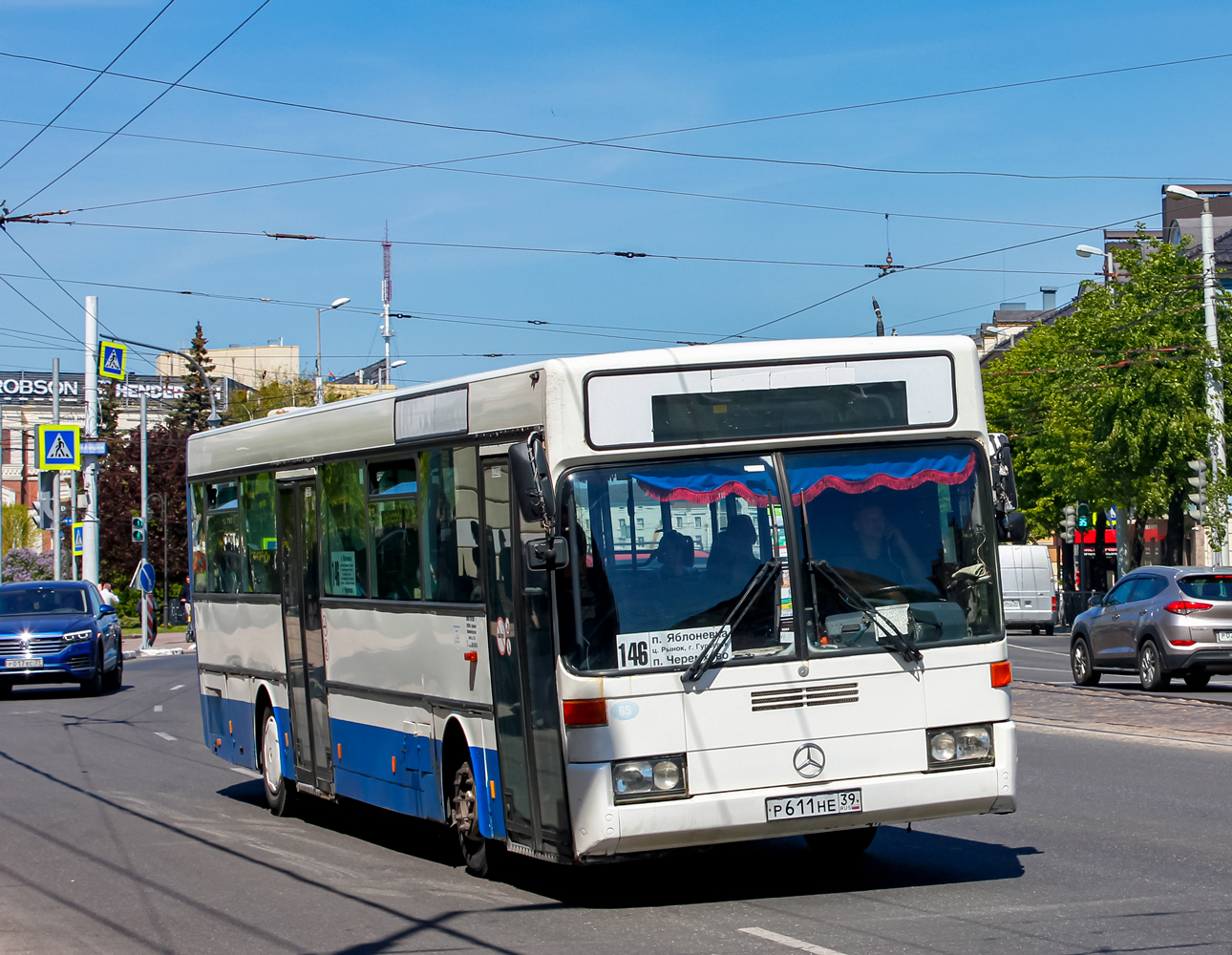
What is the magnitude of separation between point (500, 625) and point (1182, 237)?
3984cm

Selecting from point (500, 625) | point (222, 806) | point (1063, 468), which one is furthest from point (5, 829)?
point (1063, 468)

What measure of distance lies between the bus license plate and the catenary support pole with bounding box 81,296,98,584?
33.4 m

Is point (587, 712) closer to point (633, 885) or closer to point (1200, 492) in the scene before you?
point (633, 885)

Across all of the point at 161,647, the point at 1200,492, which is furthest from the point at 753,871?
the point at 161,647

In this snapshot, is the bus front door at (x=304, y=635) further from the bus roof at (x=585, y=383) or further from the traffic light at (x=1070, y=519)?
the traffic light at (x=1070, y=519)

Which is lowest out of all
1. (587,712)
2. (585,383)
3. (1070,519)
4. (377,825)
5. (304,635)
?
(377,825)

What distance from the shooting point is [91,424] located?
147ft

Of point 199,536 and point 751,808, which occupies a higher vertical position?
point 199,536

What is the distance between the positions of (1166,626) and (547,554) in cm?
1663

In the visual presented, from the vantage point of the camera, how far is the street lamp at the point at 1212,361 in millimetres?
37594

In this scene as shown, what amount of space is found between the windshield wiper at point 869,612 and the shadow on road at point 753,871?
1234 millimetres

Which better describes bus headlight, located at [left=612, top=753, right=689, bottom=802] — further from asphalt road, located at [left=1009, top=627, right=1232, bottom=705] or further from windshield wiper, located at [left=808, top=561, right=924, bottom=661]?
asphalt road, located at [left=1009, top=627, right=1232, bottom=705]

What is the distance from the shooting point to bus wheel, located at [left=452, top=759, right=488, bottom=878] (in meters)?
9.53

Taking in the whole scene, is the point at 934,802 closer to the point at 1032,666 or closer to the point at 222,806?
the point at 222,806
